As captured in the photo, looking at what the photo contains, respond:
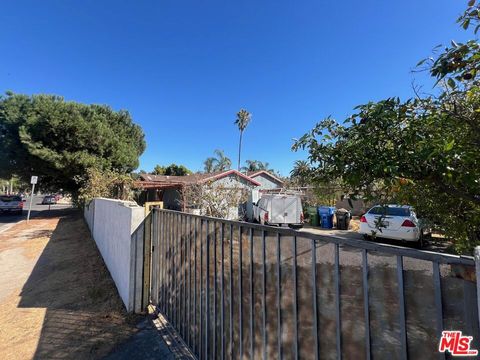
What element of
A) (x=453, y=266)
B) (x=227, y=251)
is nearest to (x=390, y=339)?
(x=453, y=266)

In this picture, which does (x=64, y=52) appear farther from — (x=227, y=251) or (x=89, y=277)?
(x=227, y=251)

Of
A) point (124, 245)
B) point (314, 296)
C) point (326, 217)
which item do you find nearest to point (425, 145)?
point (314, 296)

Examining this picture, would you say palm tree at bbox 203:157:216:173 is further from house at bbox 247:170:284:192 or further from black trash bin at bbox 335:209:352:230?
black trash bin at bbox 335:209:352:230

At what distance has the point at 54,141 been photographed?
18.4 m

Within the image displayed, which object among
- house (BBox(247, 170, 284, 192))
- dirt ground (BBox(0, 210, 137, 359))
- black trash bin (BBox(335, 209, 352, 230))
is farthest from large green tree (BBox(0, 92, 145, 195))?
house (BBox(247, 170, 284, 192))

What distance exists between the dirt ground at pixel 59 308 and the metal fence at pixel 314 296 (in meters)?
1.46

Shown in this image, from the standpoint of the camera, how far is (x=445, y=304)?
1.08 m

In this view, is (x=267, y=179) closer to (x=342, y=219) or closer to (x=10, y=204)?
(x=342, y=219)

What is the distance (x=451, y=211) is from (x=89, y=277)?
690 cm

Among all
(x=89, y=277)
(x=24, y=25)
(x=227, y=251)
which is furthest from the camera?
(x=24, y=25)

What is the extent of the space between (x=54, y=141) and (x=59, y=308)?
1812cm

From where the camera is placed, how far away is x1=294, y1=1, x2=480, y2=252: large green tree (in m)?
1.69

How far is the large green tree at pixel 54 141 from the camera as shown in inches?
704

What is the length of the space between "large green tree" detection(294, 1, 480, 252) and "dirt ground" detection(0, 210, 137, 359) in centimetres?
364
